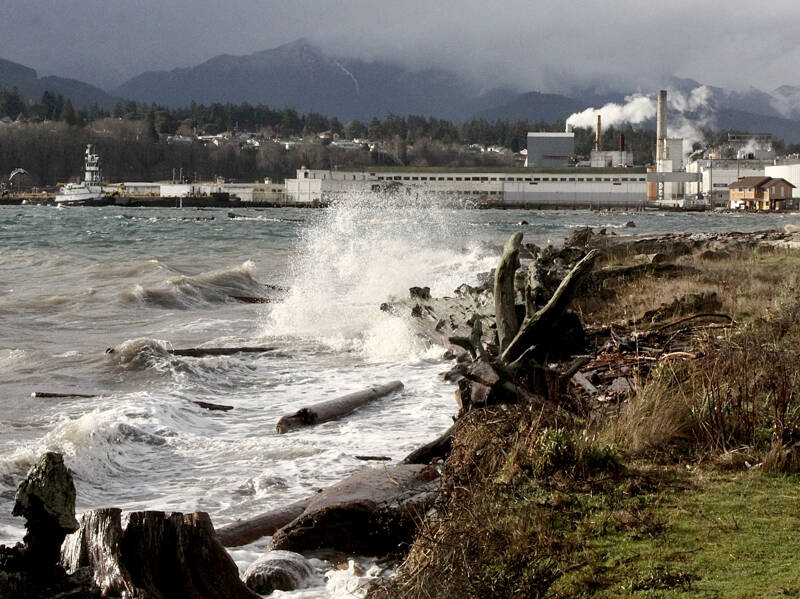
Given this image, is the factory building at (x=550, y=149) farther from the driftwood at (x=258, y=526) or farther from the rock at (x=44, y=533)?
the rock at (x=44, y=533)

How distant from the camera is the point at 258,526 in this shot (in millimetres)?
6164

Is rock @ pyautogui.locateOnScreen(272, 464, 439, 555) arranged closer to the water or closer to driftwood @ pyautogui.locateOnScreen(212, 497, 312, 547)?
driftwood @ pyautogui.locateOnScreen(212, 497, 312, 547)

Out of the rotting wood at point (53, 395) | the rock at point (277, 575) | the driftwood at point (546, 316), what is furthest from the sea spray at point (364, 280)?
the rock at point (277, 575)

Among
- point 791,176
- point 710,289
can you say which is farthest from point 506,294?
point 791,176

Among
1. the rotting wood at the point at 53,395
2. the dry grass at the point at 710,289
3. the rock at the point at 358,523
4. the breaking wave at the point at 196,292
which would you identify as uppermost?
the dry grass at the point at 710,289

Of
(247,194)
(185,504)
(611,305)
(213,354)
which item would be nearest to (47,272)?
(213,354)

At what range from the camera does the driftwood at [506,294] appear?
348 inches

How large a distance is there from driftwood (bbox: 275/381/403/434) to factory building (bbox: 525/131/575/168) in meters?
161

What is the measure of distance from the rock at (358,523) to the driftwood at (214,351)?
323 inches

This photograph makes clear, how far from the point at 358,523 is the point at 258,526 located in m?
0.74

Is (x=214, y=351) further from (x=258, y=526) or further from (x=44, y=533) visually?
(x=44, y=533)

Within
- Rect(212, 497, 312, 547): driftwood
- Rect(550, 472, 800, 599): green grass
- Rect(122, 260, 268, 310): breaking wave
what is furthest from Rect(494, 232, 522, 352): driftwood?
Rect(122, 260, 268, 310): breaking wave

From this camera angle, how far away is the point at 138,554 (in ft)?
14.3

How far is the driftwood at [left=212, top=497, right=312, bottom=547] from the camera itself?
5953 mm
